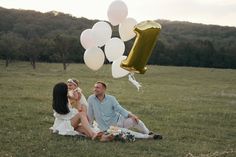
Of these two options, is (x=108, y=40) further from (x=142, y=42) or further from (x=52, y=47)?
(x=52, y=47)

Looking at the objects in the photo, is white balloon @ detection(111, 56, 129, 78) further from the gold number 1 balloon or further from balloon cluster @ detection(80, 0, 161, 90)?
the gold number 1 balloon

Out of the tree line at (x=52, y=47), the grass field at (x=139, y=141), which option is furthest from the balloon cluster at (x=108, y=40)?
the tree line at (x=52, y=47)

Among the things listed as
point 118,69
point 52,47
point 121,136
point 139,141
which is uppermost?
point 118,69

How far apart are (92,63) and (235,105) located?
44.3 feet

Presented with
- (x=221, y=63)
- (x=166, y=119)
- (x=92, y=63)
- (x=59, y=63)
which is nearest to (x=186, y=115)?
(x=166, y=119)

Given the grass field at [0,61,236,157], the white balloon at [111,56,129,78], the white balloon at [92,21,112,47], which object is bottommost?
the grass field at [0,61,236,157]

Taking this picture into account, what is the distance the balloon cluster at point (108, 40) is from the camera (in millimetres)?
10117

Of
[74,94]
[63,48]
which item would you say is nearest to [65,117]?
[74,94]

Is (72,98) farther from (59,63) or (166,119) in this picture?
(59,63)

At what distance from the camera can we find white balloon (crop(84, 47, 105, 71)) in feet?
33.8

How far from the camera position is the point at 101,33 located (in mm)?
10219

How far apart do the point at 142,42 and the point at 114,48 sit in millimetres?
1297

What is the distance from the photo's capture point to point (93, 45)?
33.7ft

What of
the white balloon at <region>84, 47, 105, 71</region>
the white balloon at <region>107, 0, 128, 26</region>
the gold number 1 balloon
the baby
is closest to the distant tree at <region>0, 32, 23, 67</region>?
the baby
